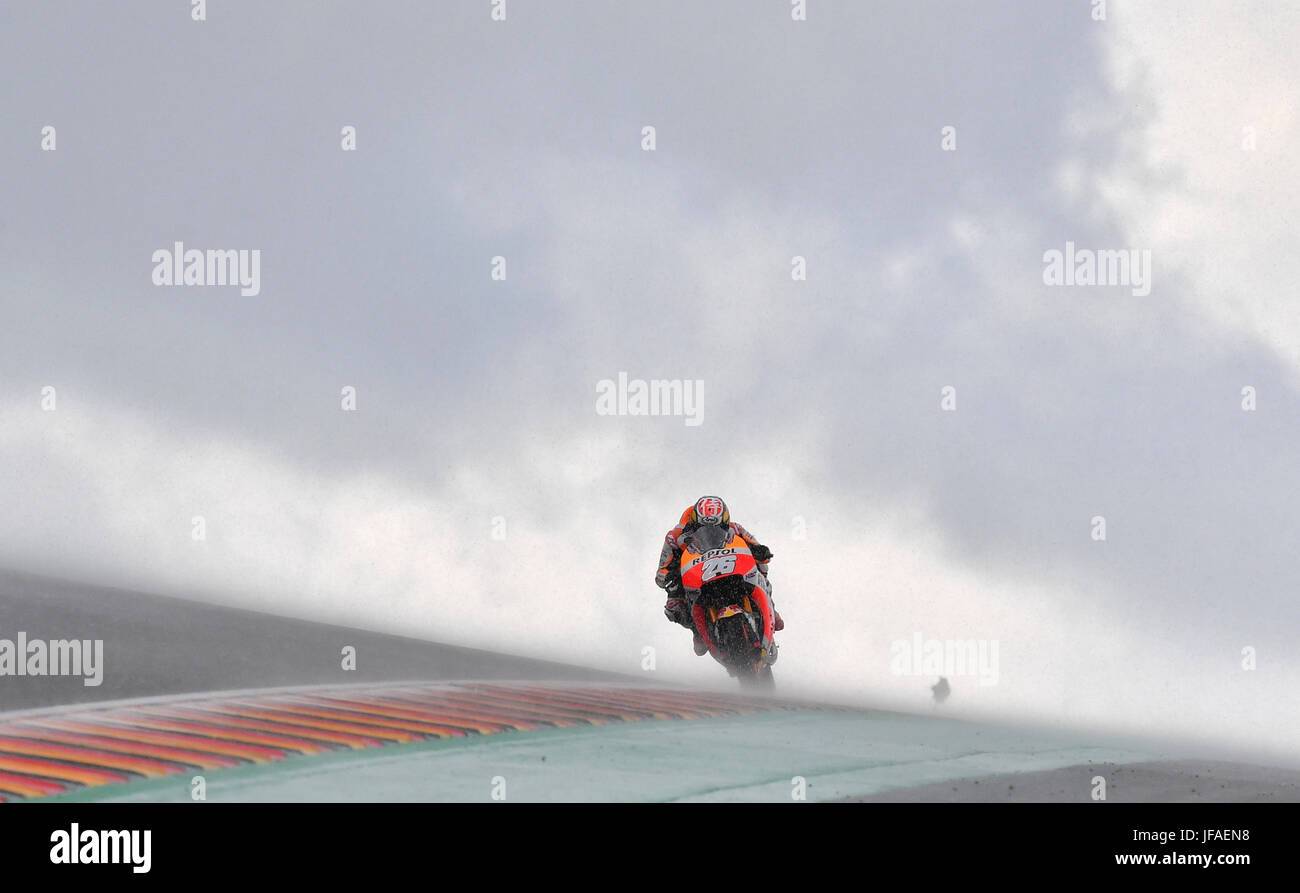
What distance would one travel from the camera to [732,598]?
1058cm

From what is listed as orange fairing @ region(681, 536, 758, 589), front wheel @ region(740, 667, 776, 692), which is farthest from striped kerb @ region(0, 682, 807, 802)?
orange fairing @ region(681, 536, 758, 589)

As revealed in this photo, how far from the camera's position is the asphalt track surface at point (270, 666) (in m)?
6.61

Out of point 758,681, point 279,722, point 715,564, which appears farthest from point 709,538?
point 279,722

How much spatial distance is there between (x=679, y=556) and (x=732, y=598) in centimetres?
79

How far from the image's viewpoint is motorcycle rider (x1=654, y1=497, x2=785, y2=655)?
11023 mm

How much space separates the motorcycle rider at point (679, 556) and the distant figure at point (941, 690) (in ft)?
9.74

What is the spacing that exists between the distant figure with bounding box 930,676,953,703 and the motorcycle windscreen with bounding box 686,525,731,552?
12.4 feet

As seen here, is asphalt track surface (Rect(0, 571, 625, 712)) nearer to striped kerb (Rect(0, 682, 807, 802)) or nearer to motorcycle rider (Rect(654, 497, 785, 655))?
striped kerb (Rect(0, 682, 807, 802))

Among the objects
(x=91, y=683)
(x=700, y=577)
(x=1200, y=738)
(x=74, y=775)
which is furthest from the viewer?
(x=1200, y=738)

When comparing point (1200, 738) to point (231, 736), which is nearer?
point (231, 736)
